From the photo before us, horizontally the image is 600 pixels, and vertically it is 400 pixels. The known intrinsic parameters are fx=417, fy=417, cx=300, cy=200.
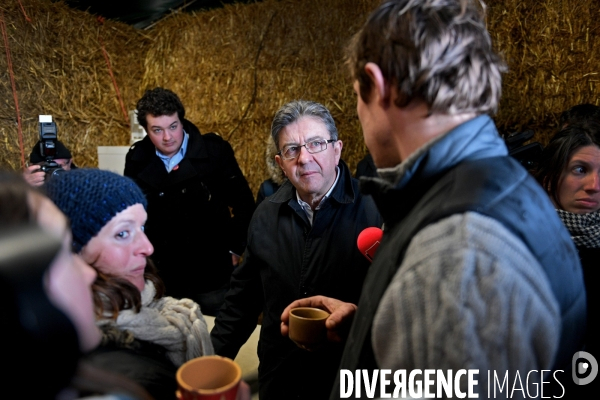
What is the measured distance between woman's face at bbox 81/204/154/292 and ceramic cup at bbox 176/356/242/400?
0.50 m

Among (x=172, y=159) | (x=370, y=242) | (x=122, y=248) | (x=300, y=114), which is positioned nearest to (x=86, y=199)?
(x=122, y=248)

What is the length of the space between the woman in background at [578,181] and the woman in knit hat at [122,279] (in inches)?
70.4

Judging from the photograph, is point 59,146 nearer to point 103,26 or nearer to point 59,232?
point 103,26

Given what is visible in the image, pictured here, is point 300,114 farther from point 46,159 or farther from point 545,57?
point 545,57

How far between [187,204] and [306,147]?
59.6 inches

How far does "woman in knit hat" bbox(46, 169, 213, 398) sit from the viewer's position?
1151 mm

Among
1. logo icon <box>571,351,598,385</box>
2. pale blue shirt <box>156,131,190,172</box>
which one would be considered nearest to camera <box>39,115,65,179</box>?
pale blue shirt <box>156,131,190,172</box>

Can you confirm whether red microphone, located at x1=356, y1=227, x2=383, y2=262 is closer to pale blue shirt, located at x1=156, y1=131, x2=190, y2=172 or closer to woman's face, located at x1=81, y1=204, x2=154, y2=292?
woman's face, located at x1=81, y1=204, x2=154, y2=292

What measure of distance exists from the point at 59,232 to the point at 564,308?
949mm

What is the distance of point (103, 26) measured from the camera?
5.11 m

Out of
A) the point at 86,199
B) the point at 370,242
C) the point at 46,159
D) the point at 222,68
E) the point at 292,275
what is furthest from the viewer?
the point at 222,68

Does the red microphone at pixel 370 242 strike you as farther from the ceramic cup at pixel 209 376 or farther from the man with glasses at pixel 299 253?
the ceramic cup at pixel 209 376

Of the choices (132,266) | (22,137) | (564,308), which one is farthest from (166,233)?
(564,308)

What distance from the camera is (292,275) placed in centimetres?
192
